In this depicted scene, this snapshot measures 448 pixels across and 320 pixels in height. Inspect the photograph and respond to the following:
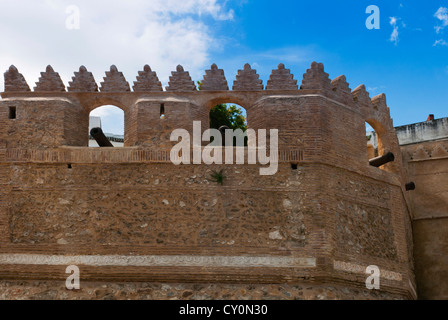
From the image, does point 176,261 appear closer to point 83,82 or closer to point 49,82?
point 83,82

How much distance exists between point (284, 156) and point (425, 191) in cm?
488

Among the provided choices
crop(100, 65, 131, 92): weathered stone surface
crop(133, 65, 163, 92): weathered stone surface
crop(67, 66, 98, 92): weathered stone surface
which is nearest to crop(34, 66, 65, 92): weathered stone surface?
crop(67, 66, 98, 92): weathered stone surface

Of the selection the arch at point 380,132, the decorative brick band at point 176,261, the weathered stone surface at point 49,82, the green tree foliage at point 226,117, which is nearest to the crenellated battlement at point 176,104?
the weathered stone surface at point 49,82

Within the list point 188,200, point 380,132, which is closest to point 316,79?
point 380,132

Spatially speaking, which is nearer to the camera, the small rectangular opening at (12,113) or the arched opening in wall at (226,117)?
the small rectangular opening at (12,113)

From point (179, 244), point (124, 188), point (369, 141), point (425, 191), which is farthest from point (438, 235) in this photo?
point (124, 188)

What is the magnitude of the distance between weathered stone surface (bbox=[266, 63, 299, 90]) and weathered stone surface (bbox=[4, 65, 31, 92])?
4957 mm

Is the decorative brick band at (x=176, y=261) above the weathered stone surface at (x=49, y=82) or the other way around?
the other way around

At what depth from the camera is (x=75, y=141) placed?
12.3 meters

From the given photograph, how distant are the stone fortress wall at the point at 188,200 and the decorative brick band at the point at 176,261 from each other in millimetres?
18

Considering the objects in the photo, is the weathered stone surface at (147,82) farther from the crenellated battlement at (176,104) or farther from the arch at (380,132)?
the arch at (380,132)

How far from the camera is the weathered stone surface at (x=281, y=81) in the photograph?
12453 millimetres

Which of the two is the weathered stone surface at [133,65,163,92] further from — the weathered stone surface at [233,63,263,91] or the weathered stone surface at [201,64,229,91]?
the weathered stone surface at [233,63,263,91]

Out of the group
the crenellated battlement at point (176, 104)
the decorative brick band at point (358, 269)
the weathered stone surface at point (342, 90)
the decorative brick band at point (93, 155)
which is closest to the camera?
the decorative brick band at point (358, 269)
